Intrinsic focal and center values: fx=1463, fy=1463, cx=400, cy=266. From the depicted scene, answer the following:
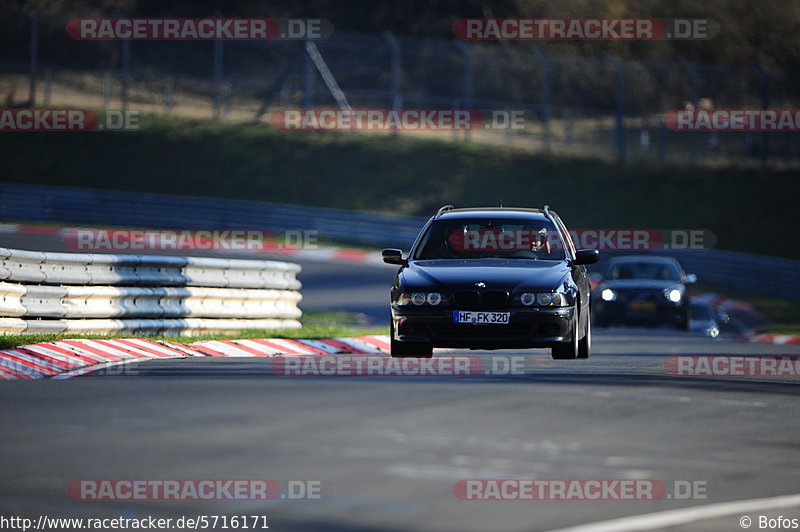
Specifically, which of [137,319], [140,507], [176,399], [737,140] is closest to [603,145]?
[737,140]

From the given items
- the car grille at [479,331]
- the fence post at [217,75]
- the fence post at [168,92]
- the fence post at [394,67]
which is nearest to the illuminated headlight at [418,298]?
the car grille at [479,331]

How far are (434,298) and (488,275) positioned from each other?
0.58m

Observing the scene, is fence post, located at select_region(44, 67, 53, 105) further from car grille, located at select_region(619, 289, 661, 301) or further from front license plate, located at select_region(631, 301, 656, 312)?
front license plate, located at select_region(631, 301, 656, 312)

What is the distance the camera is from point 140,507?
22.9 feet

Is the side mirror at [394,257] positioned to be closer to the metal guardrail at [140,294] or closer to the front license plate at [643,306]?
the metal guardrail at [140,294]

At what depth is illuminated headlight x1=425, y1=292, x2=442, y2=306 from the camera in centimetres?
1366

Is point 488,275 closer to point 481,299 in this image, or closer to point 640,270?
point 481,299

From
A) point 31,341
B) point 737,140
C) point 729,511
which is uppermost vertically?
point 737,140

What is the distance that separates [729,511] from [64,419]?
13.9 ft

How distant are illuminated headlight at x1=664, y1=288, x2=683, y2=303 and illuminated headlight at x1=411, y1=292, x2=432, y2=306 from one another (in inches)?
484

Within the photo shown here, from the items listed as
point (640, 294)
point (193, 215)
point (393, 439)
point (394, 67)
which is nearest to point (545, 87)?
point (394, 67)

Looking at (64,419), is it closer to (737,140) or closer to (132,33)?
(737,140)

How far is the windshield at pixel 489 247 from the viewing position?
48.8 ft

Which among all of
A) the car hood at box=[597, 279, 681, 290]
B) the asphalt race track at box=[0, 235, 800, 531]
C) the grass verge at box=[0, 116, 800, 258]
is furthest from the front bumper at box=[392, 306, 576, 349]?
the grass verge at box=[0, 116, 800, 258]
